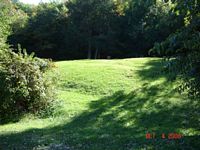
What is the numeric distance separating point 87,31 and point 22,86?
1116 inches

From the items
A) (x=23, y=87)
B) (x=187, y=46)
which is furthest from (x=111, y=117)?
(x=187, y=46)

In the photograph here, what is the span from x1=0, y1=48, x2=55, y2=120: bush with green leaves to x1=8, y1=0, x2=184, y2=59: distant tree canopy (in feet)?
79.2

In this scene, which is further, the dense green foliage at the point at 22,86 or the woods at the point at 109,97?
the dense green foliage at the point at 22,86

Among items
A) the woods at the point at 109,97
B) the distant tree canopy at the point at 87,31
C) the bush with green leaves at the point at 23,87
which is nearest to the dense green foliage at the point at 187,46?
the woods at the point at 109,97

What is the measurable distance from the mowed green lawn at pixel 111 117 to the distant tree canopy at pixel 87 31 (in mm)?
18202

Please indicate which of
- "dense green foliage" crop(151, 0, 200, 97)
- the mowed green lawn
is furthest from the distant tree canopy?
"dense green foliage" crop(151, 0, 200, 97)

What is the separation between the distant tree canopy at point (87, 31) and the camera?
41.2 metres

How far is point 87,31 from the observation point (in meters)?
43.0

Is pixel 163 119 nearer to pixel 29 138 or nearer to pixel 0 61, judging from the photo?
pixel 29 138

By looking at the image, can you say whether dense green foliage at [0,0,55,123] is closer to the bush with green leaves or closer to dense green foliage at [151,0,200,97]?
the bush with green leaves

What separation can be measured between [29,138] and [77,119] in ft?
10.9

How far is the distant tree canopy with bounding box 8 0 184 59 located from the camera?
4116 centimetres

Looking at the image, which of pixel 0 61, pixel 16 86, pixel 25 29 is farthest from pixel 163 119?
pixel 25 29
